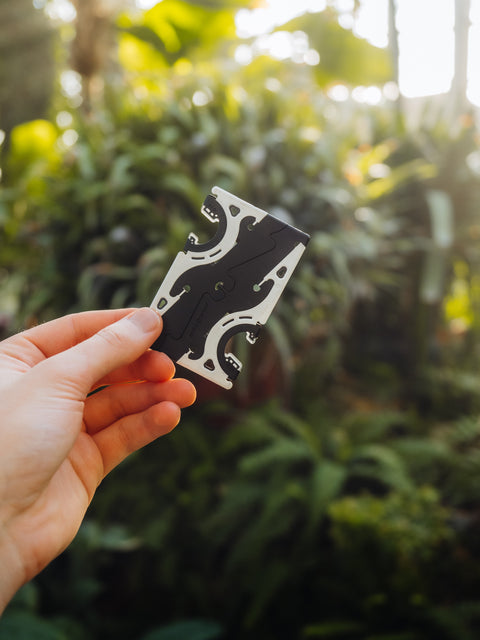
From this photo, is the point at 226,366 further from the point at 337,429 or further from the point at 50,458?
the point at 337,429

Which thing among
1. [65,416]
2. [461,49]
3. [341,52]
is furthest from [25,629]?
[461,49]

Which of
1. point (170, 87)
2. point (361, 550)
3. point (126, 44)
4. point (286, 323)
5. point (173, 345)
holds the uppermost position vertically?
point (126, 44)

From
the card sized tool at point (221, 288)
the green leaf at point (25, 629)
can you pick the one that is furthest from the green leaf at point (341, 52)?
the green leaf at point (25, 629)

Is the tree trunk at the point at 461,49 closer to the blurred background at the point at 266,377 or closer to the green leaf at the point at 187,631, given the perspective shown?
the blurred background at the point at 266,377

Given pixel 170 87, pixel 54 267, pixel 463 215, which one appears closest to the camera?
pixel 54 267

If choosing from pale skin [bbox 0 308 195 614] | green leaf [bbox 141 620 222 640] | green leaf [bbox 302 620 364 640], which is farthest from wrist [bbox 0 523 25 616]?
green leaf [bbox 302 620 364 640]

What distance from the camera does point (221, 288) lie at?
0.91 m

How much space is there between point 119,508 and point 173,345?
1.50m

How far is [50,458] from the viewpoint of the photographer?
0.76m

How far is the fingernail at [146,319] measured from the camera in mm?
856

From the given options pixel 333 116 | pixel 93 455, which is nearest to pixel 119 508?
pixel 93 455

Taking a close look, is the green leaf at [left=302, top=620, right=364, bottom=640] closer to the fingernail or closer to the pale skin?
the pale skin

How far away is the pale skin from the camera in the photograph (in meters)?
0.74

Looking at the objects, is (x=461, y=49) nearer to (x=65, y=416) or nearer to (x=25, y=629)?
(x=65, y=416)
